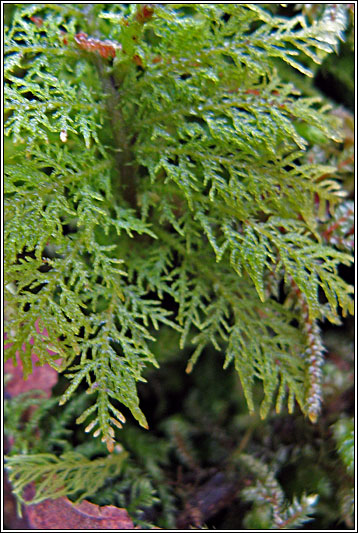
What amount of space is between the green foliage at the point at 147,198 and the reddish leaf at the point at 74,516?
0.04 m

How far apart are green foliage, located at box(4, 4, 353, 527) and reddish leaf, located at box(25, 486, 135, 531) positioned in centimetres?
4

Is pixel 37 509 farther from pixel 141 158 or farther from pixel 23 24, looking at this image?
pixel 23 24

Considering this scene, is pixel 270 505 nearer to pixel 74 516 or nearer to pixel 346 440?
pixel 346 440

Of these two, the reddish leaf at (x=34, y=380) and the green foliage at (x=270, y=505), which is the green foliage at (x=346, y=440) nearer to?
the green foliage at (x=270, y=505)

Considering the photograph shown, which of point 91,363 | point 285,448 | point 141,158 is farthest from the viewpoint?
point 285,448

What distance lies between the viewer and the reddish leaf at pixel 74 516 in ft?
2.98

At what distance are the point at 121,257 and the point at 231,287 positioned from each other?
282 mm

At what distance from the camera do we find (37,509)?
0.97 meters

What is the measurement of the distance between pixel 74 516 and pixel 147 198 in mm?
754

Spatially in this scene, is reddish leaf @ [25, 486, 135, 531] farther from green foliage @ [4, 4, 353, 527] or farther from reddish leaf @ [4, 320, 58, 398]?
reddish leaf @ [4, 320, 58, 398]

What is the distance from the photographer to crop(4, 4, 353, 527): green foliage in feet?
2.66

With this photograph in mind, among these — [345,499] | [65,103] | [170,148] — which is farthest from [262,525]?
[65,103]

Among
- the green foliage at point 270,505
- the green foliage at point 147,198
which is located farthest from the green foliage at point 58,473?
the green foliage at point 270,505

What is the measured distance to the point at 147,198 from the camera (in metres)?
0.97
